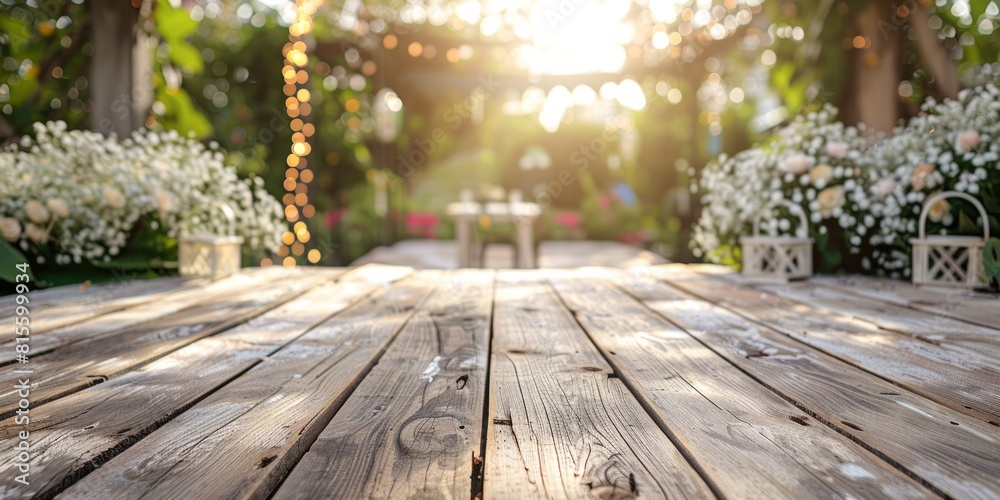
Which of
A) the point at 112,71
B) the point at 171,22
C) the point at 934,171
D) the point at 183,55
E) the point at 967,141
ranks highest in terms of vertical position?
the point at 171,22

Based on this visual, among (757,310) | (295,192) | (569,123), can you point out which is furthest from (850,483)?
(569,123)

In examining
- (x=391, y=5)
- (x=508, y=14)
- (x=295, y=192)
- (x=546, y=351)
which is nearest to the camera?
(x=546, y=351)

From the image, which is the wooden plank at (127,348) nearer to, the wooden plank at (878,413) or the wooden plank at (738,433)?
the wooden plank at (738,433)

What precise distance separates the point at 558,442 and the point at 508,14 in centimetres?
971

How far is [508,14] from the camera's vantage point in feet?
31.9

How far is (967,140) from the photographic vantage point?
8.38 ft

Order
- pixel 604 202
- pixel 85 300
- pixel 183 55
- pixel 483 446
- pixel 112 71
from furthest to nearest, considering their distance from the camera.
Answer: pixel 604 202, pixel 183 55, pixel 112 71, pixel 85 300, pixel 483 446

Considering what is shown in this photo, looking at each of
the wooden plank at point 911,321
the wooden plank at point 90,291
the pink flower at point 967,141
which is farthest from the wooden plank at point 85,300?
the pink flower at point 967,141

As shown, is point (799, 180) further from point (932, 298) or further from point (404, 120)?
point (404, 120)

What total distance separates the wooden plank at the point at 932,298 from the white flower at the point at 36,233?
3.33m

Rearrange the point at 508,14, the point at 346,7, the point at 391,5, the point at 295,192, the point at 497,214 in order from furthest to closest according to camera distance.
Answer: the point at 508,14, the point at 391,5, the point at 346,7, the point at 497,214, the point at 295,192

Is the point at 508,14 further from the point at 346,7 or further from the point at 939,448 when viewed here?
the point at 939,448

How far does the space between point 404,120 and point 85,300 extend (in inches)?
245

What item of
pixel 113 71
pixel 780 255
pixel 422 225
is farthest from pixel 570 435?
pixel 422 225
